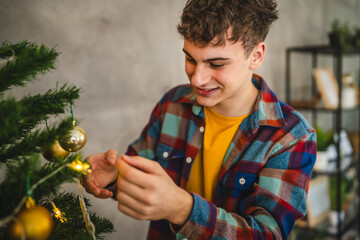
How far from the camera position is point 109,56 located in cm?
148

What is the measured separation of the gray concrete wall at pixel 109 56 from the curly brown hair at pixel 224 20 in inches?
20.9

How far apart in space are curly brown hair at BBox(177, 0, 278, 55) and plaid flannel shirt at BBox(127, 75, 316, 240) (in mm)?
270

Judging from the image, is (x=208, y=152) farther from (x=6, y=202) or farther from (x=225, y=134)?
(x=6, y=202)

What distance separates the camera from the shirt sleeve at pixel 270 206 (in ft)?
2.72

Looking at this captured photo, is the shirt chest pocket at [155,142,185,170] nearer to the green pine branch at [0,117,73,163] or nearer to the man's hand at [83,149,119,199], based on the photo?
the man's hand at [83,149,119,199]

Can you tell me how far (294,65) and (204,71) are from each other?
2250mm

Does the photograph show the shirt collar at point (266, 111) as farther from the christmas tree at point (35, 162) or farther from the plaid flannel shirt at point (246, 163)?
the christmas tree at point (35, 162)

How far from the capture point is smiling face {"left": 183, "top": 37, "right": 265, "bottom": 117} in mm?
979

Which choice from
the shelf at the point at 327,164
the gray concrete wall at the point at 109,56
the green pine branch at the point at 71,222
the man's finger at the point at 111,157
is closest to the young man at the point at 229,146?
the man's finger at the point at 111,157

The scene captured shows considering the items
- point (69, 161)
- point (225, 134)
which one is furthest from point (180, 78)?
point (69, 161)

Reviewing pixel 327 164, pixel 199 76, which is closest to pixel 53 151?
pixel 199 76

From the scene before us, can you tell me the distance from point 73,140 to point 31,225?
0.80 ft

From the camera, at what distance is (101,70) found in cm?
145

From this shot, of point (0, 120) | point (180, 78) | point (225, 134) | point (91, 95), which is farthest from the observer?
point (180, 78)
